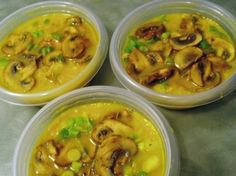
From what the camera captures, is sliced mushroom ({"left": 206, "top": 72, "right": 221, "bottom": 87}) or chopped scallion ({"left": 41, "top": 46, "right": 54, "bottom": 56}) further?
chopped scallion ({"left": 41, "top": 46, "right": 54, "bottom": 56})

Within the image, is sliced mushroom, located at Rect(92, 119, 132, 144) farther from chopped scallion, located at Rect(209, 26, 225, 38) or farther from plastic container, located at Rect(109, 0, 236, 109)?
chopped scallion, located at Rect(209, 26, 225, 38)

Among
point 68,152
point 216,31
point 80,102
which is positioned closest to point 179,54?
point 216,31

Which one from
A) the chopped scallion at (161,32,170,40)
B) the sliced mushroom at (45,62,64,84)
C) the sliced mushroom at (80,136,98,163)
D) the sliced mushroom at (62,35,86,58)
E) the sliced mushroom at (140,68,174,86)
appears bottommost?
the sliced mushroom at (80,136,98,163)

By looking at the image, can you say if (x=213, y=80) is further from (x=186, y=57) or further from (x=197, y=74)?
(x=186, y=57)

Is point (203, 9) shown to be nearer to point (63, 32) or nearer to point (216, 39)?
point (216, 39)

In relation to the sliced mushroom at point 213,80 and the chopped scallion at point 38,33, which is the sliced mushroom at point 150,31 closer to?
the sliced mushroom at point 213,80

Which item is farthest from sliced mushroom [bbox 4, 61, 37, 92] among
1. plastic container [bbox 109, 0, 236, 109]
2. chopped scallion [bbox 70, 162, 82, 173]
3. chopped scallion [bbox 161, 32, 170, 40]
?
chopped scallion [bbox 161, 32, 170, 40]
